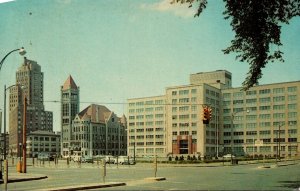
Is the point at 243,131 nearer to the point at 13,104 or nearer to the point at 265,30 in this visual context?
the point at 13,104

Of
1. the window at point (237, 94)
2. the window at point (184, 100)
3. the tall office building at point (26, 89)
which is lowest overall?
the tall office building at point (26, 89)

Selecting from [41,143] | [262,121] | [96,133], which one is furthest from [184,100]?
[41,143]

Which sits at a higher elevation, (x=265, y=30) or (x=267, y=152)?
(x=265, y=30)

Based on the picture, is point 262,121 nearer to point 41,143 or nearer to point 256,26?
point 256,26

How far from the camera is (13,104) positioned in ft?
173

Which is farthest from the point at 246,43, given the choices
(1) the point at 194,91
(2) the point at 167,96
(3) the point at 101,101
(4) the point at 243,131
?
(2) the point at 167,96

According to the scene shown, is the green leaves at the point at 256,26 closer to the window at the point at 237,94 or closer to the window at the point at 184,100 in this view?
the window at the point at 237,94

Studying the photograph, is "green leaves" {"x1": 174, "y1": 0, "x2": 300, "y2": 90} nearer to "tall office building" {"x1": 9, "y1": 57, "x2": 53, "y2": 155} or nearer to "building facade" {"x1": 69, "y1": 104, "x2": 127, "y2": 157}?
"tall office building" {"x1": 9, "y1": 57, "x2": 53, "y2": 155}

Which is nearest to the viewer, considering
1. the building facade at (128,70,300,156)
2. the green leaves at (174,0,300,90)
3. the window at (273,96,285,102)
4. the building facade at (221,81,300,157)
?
the green leaves at (174,0,300,90)

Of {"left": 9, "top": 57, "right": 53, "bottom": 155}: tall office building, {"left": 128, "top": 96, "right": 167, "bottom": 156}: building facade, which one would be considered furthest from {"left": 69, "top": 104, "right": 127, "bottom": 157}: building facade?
{"left": 9, "top": 57, "right": 53, "bottom": 155}: tall office building

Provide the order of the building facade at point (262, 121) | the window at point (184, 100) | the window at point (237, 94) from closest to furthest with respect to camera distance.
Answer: the building facade at point (262, 121) < the window at point (237, 94) < the window at point (184, 100)

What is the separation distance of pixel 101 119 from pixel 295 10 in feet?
413


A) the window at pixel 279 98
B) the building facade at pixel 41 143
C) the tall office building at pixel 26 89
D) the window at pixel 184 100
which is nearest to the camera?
the tall office building at pixel 26 89

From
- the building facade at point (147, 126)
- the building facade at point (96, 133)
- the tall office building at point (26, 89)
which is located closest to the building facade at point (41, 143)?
the building facade at point (96, 133)
